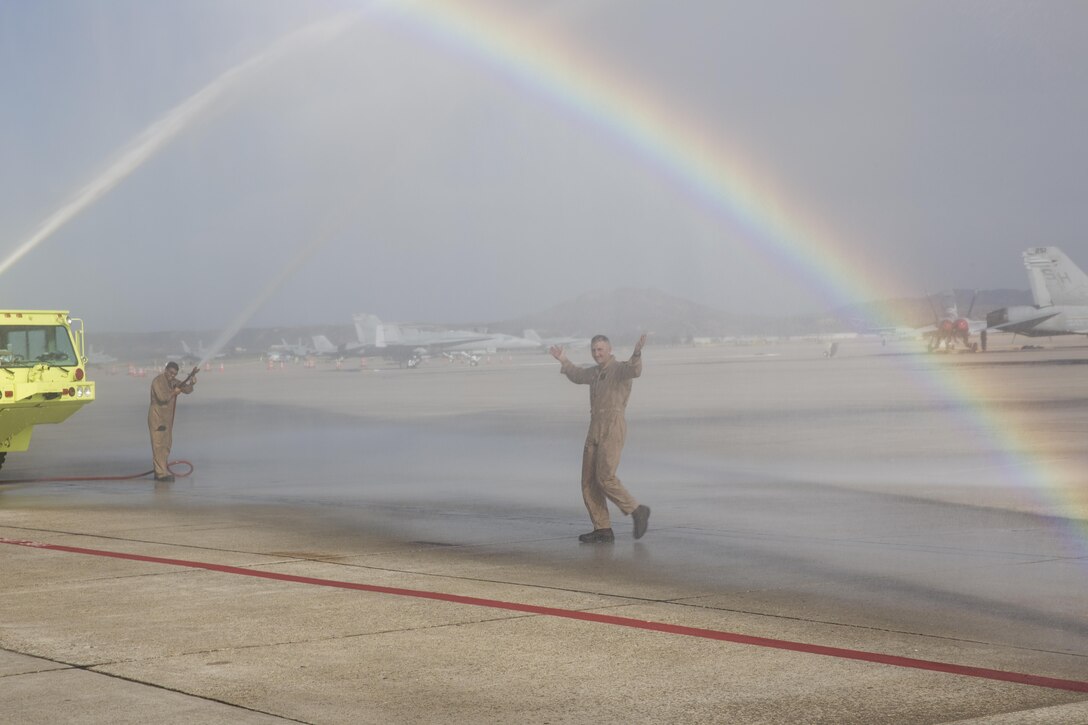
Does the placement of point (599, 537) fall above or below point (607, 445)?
below

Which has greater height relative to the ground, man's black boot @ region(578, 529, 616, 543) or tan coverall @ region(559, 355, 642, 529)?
tan coverall @ region(559, 355, 642, 529)

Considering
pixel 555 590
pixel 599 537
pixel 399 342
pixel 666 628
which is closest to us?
pixel 666 628

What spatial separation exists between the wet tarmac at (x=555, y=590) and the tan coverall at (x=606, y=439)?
0.49m

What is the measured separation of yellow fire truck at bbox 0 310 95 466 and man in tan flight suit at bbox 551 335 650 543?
9.62 meters

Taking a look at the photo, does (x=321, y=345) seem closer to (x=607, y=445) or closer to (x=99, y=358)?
(x=99, y=358)

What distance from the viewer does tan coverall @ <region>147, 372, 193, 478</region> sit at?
834 inches

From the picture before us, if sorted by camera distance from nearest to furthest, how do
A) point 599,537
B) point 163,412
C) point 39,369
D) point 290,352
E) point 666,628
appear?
point 666,628 < point 599,537 < point 39,369 < point 163,412 < point 290,352

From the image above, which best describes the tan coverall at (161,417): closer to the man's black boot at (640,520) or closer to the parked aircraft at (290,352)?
the man's black boot at (640,520)

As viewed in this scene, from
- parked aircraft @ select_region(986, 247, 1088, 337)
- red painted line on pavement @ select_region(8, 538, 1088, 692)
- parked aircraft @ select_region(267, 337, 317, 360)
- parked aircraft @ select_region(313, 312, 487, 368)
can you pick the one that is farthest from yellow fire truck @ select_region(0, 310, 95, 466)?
parked aircraft @ select_region(267, 337, 317, 360)

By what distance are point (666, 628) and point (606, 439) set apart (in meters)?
4.35

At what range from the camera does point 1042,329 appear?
68.5 meters

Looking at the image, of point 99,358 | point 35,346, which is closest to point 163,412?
point 35,346

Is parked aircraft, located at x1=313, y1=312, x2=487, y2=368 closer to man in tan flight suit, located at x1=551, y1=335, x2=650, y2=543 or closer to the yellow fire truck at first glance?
the yellow fire truck

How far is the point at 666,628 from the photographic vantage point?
8.42m
